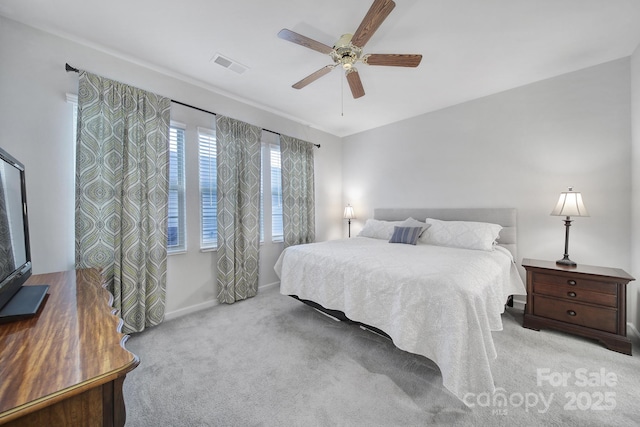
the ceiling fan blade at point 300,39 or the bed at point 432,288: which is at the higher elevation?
the ceiling fan blade at point 300,39

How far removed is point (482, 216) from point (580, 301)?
4.22ft

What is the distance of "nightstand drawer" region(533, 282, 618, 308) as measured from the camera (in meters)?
2.07

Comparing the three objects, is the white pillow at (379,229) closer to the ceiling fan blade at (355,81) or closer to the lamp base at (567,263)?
the lamp base at (567,263)

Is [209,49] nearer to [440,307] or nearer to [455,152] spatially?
[440,307]

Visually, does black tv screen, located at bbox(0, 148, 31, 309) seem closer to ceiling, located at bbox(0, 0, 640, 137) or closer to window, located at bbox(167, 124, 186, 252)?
window, located at bbox(167, 124, 186, 252)

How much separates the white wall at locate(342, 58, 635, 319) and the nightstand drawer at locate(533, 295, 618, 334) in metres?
0.63

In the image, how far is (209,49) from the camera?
7.61ft

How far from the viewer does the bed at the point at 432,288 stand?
1.45 metres

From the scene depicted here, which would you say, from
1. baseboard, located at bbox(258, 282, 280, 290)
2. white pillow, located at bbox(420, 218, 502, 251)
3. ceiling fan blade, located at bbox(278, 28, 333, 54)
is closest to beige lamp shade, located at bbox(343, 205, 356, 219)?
white pillow, located at bbox(420, 218, 502, 251)

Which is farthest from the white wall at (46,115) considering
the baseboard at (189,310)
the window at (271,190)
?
the window at (271,190)

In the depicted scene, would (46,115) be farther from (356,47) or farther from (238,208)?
(356,47)

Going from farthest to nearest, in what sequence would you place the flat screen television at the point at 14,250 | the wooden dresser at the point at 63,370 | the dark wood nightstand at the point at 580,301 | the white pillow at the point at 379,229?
the white pillow at the point at 379,229 → the dark wood nightstand at the point at 580,301 → the flat screen television at the point at 14,250 → the wooden dresser at the point at 63,370

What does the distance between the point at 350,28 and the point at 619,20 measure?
2221 millimetres

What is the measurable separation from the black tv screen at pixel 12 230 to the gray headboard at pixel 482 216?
13.3ft
